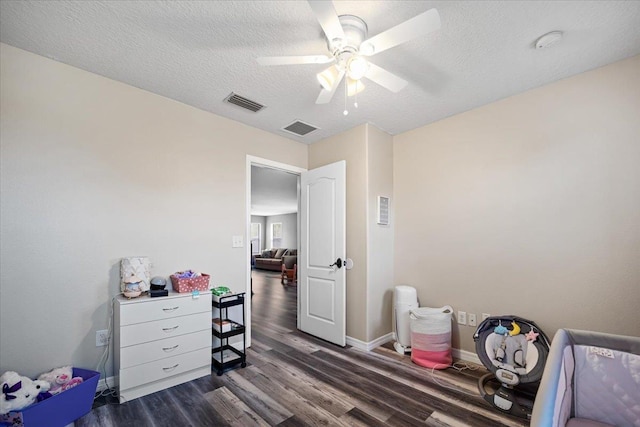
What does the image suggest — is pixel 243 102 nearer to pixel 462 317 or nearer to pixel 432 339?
pixel 432 339

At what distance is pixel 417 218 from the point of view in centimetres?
320

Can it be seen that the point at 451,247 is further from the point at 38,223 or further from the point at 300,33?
the point at 38,223

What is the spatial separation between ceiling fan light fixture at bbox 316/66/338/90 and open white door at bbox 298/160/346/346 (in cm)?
147

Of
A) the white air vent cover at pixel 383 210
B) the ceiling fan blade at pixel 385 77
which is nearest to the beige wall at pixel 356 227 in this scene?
the white air vent cover at pixel 383 210

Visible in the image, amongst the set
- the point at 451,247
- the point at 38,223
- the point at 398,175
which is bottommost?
the point at 451,247

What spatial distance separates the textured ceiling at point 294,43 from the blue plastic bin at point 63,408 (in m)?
2.24

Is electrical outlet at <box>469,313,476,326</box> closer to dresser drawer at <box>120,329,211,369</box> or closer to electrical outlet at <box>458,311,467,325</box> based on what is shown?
electrical outlet at <box>458,311,467,325</box>

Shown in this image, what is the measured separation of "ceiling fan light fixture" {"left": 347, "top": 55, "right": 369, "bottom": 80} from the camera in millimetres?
1626

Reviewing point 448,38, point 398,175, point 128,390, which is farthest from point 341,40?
point 128,390

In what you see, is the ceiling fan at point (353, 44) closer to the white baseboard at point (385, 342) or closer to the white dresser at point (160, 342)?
the white dresser at point (160, 342)

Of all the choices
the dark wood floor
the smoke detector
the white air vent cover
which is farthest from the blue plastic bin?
the smoke detector

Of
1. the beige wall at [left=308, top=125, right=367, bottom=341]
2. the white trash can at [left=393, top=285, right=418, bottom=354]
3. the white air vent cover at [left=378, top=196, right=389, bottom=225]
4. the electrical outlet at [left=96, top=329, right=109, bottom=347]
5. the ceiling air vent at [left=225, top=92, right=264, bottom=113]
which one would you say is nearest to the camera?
the electrical outlet at [left=96, top=329, right=109, bottom=347]

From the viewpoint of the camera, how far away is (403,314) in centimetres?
299

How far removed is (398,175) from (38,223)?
3.33 m
